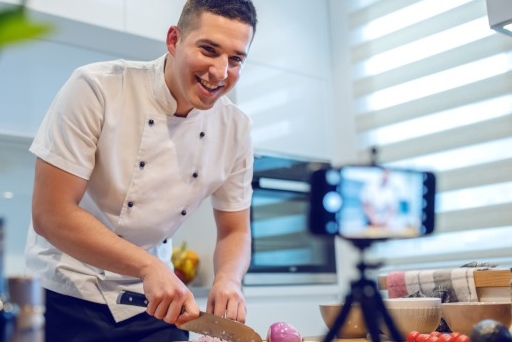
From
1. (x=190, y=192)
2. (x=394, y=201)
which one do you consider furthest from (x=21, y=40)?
(x=190, y=192)

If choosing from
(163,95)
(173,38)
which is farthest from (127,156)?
(173,38)

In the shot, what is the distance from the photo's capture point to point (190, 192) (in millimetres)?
1531

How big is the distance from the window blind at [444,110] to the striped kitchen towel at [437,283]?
0.96 metres

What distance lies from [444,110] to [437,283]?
1.50m

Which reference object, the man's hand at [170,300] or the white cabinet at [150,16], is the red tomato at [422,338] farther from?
the white cabinet at [150,16]

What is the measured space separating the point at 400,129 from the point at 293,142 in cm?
49

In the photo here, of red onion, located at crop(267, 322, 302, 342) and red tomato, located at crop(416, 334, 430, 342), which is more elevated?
red onion, located at crop(267, 322, 302, 342)

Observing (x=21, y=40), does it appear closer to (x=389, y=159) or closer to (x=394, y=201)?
(x=394, y=201)

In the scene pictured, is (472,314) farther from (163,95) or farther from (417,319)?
(163,95)

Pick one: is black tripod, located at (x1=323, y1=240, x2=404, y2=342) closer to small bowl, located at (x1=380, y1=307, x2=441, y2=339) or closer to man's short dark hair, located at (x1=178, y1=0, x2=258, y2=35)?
small bowl, located at (x1=380, y1=307, x2=441, y2=339)

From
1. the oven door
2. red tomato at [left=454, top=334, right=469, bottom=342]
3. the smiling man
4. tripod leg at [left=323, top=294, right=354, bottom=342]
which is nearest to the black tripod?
tripod leg at [left=323, top=294, right=354, bottom=342]

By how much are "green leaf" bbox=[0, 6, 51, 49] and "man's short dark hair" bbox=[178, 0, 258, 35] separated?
1083 mm

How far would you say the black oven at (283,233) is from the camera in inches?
108

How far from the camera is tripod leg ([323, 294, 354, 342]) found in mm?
632
